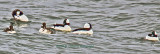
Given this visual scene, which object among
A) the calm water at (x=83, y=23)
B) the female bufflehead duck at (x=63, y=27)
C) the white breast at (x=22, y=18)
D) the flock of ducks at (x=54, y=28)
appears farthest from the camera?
the white breast at (x=22, y=18)

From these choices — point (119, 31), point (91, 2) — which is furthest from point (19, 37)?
point (91, 2)

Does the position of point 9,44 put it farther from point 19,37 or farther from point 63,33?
point 63,33

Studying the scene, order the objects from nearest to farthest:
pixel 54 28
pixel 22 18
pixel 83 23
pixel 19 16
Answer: pixel 54 28, pixel 83 23, pixel 22 18, pixel 19 16

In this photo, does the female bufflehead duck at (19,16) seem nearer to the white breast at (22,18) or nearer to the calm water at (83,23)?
the white breast at (22,18)

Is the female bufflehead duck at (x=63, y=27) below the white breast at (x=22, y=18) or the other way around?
below

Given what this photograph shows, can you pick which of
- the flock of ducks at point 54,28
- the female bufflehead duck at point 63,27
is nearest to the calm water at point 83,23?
the flock of ducks at point 54,28

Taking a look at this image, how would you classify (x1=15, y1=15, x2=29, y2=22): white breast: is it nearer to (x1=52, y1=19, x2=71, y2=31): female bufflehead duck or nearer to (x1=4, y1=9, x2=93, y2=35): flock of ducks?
(x1=4, y1=9, x2=93, y2=35): flock of ducks

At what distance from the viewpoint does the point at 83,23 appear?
1056 inches

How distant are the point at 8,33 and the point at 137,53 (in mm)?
6583

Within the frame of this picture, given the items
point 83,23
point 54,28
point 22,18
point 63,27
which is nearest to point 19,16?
point 22,18

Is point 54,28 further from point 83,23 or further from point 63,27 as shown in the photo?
point 83,23

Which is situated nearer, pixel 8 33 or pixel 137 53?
pixel 137 53

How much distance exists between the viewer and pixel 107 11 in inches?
1171

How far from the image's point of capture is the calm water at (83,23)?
64.7ft
